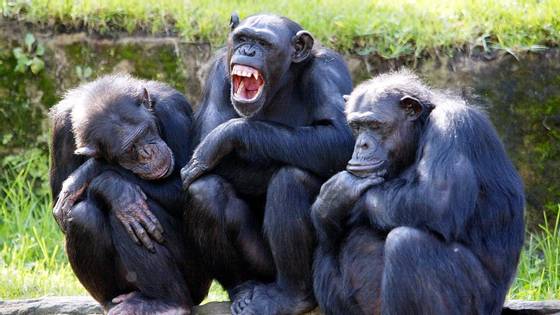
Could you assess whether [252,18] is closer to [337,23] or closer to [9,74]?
[337,23]

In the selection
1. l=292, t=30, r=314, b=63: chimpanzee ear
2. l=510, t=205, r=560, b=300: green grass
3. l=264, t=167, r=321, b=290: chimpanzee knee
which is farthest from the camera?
l=510, t=205, r=560, b=300: green grass

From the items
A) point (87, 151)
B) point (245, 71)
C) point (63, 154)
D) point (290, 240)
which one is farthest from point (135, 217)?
point (245, 71)

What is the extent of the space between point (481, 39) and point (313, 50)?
366 centimetres

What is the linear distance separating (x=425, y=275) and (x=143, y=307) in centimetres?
202

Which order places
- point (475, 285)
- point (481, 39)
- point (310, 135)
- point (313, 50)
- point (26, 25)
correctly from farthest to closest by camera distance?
point (26, 25) → point (481, 39) → point (313, 50) → point (310, 135) → point (475, 285)

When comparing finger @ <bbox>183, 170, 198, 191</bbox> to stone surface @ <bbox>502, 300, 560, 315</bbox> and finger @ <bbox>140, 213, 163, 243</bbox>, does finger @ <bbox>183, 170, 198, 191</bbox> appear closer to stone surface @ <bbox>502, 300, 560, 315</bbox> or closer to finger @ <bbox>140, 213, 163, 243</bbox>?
finger @ <bbox>140, 213, 163, 243</bbox>

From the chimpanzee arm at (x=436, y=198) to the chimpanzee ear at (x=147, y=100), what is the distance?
1939 mm

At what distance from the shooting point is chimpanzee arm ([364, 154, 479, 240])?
7.07m

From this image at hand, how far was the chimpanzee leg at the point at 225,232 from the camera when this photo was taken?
314 inches

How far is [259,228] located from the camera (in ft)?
27.0

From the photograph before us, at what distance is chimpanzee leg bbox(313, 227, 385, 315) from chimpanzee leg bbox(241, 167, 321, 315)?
0.14m

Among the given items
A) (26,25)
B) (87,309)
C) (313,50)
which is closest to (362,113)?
(313,50)

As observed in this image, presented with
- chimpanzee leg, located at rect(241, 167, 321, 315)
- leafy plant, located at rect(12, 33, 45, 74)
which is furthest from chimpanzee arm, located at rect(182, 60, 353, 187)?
leafy plant, located at rect(12, 33, 45, 74)

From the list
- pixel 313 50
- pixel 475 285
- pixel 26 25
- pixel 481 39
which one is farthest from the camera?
pixel 26 25
